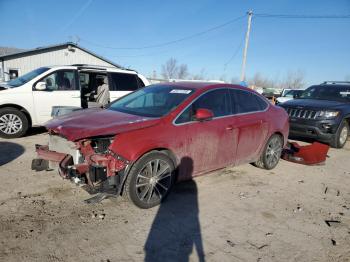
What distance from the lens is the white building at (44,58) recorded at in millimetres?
23781

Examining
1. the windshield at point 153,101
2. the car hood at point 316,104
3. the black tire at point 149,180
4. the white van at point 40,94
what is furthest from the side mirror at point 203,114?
the car hood at point 316,104

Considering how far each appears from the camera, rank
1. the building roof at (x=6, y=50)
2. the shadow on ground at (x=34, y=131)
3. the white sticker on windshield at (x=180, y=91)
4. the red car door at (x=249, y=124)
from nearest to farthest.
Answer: the white sticker on windshield at (x=180, y=91), the red car door at (x=249, y=124), the shadow on ground at (x=34, y=131), the building roof at (x=6, y=50)

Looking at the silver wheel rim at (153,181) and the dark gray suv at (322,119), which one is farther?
the dark gray suv at (322,119)

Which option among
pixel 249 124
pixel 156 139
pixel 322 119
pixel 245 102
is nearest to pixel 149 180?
pixel 156 139

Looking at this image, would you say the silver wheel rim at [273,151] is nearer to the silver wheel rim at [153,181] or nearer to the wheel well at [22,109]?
the silver wheel rim at [153,181]

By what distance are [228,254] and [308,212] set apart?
1779 millimetres

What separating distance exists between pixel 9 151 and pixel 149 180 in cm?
406

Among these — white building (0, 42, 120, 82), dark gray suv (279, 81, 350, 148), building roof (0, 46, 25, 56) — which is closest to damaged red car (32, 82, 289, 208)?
dark gray suv (279, 81, 350, 148)

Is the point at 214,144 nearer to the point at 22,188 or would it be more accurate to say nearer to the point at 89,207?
the point at 89,207

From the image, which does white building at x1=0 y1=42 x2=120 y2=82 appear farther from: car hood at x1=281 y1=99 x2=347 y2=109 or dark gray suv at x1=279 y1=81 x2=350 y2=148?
dark gray suv at x1=279 y1=81 x2=350 y2=148

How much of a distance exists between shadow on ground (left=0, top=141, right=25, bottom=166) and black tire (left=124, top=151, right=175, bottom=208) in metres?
3.20

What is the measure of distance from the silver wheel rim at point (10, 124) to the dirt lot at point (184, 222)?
8.02ft

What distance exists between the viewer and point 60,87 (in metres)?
8.16

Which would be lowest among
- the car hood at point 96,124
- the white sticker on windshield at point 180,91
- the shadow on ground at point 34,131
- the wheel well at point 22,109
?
the shadow on ground at point 34,131
